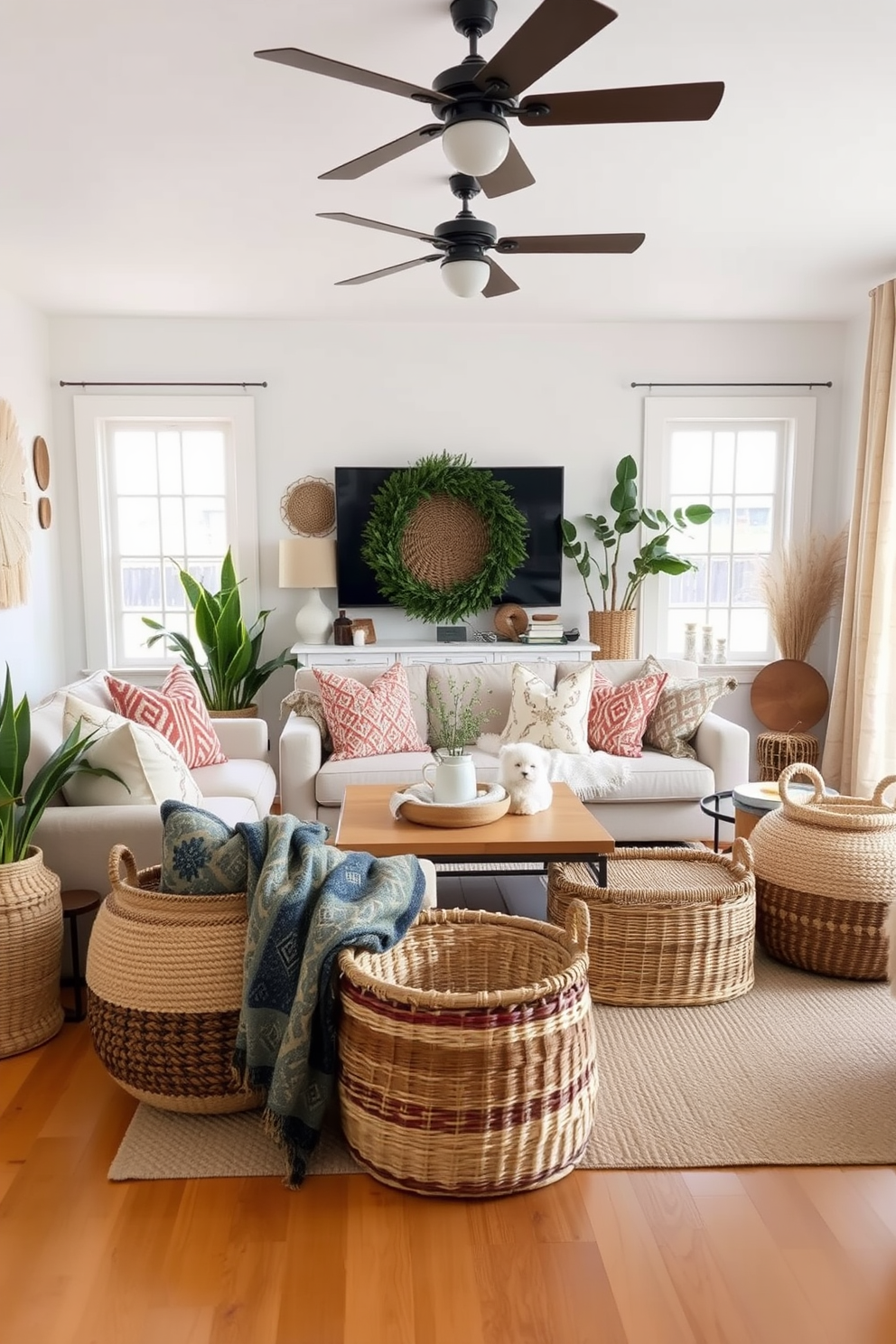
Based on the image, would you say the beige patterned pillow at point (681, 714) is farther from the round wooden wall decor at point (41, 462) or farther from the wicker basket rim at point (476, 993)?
the round wooden wall decor at point (41, 462)

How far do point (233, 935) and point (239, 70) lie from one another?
2.26 m

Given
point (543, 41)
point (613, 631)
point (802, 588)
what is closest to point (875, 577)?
point (802, 588)

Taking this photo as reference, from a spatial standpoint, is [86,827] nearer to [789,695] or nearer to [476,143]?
[476,143]

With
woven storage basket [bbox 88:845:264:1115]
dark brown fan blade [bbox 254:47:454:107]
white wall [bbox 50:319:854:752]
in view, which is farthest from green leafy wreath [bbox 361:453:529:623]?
woven storage basket [bbox 88:845:264:1115]

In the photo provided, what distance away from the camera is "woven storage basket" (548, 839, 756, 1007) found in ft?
9.04

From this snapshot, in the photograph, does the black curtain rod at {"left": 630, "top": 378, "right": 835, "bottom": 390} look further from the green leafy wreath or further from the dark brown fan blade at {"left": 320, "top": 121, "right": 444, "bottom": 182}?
the dark brown fan blade at {"left": 320, "top": 121, "right": 444, "bottom": 182}

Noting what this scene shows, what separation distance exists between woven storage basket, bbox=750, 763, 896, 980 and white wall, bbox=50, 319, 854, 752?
295 centimetres

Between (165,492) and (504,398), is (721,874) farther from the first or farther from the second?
(165,492)

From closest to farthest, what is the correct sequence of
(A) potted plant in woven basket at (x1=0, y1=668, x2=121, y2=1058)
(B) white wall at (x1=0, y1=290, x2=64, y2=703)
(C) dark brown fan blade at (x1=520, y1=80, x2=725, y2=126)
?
(C) dark brown fan blade at (x1=520, y1=80, x2=725, y2=126), (A) potted plant in woven basket at (x1=0, y1=668, x2=121, y2=1058), (B) white wall at (x1=0, y1=290, x2=64, y2=703)

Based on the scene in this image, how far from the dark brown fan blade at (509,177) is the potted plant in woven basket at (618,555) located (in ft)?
9.51

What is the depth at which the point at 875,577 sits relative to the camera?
4.82 m

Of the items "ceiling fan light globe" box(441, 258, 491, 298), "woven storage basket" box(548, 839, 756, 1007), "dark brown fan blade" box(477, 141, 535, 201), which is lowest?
"woven storage basket" box(548, 839, 756, 1007)

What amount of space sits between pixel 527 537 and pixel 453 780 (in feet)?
9.11

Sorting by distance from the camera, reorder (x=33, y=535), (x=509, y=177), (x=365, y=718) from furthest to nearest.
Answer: (x=33, y=535)
(x=365, y=718)
(x=509, y=177)
